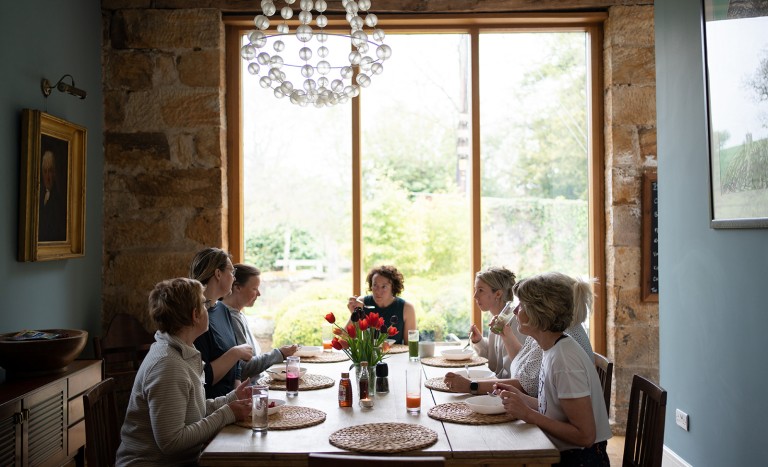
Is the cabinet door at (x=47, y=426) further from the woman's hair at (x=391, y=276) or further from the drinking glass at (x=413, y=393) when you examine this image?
the woman's hair at (x=391, y=276)

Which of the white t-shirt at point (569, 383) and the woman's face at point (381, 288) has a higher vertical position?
the woman's face at point (381, 288)

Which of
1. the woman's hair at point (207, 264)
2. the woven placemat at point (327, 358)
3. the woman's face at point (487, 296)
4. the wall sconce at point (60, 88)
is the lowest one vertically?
the woven placemat at point (327, 358)

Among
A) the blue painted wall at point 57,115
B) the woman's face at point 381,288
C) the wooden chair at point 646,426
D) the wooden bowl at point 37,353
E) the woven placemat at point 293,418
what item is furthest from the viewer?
the woman's face at point 381,288

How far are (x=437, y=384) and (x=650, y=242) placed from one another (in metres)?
2.35

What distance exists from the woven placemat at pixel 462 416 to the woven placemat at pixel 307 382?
60 cm

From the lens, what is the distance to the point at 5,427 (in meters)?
2.67

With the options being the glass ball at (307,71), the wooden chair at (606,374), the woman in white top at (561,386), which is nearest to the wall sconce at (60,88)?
the glass ball at (307,71)

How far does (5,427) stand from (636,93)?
13.4 ft

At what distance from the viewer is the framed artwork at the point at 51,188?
3.43 m

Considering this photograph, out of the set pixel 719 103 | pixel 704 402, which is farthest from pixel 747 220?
pixel 704 402

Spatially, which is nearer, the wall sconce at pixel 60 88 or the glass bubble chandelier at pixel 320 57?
the glass bubble chandelier at pixel 320 57

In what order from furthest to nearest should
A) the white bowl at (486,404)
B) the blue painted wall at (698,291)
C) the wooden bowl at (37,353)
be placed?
1. the wooden bowl at (37,353)
2. the blue painted wall at (698,291)
3. the white bowl at (486,404)

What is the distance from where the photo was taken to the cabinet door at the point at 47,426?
2.87 m

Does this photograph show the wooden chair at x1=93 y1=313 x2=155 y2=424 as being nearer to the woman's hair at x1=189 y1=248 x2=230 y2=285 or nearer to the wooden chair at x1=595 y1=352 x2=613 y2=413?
the woman's hair at x1=189 y1=248 x2=230 y2=285
